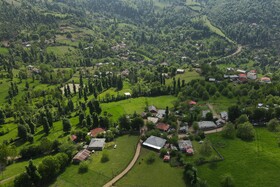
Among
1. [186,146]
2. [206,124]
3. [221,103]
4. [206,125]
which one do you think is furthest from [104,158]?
[221,103]

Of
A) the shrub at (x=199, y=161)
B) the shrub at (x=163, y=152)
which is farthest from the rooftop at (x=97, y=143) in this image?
the shrub at (x=199, y=161)

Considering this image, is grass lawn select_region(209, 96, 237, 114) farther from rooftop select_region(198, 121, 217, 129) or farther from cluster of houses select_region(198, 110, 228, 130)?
rooftop select_region(198, 121, 217, 129)

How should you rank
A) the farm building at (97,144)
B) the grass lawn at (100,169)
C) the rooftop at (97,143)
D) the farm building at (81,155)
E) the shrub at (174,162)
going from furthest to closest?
1. the rooftop at (97,143)
2. the farm building at (97,144)
3. the farm building at (81,155)
4. the shrub at (174,162)
5. the grass lawn at (100,169)

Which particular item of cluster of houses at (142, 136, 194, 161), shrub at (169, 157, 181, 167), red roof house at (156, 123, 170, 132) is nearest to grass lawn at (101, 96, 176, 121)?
red roof house at (156, 123, 170, 132)

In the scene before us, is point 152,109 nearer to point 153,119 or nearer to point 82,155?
point 153,119

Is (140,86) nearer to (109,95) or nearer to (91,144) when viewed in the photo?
(109,95)

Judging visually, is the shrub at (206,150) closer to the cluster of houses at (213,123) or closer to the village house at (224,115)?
the cluster of houses at (213,123)
